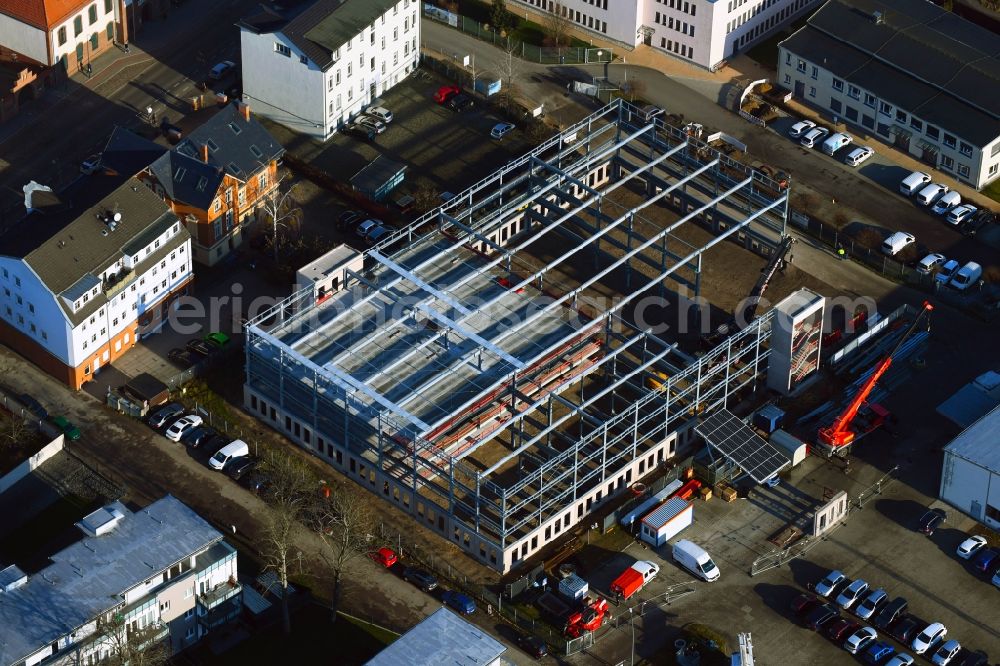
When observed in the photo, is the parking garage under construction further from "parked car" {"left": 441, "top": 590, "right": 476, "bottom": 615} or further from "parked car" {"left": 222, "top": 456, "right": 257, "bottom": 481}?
"parked car" {"left": 222, "top": 456, "right": 257, "bottom": 481}

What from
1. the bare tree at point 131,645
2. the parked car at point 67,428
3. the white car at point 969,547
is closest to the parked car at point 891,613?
the white car at point 969,547

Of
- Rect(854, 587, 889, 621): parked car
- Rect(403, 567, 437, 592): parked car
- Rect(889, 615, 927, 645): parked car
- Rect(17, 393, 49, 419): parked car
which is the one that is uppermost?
Rect(17, 393, 49, 419): parked car

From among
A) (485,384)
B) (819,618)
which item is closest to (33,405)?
(485,384)

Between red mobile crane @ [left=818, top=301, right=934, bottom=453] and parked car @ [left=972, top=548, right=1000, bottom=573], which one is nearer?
parked car @ [left=972, top=548, right=1000, bottom=573]

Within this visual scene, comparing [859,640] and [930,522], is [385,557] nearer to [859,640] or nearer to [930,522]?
[859,640]

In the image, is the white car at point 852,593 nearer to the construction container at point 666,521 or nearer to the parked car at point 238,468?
the construction container at point 666,521

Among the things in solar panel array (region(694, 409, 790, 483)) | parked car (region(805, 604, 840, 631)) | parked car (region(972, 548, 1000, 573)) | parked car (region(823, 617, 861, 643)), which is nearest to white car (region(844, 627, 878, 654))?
parked car (region(823, 617, 861, 643))

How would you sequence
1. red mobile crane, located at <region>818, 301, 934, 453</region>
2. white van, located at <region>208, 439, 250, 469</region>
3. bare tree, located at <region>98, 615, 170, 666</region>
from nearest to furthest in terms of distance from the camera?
bare tree, located at <region>98, 615, 170, 666</region>, white van, located at <region>208, 439, 250, 469</region>, red mobile crane, located at <region>818, 301, 934, 453</region>
